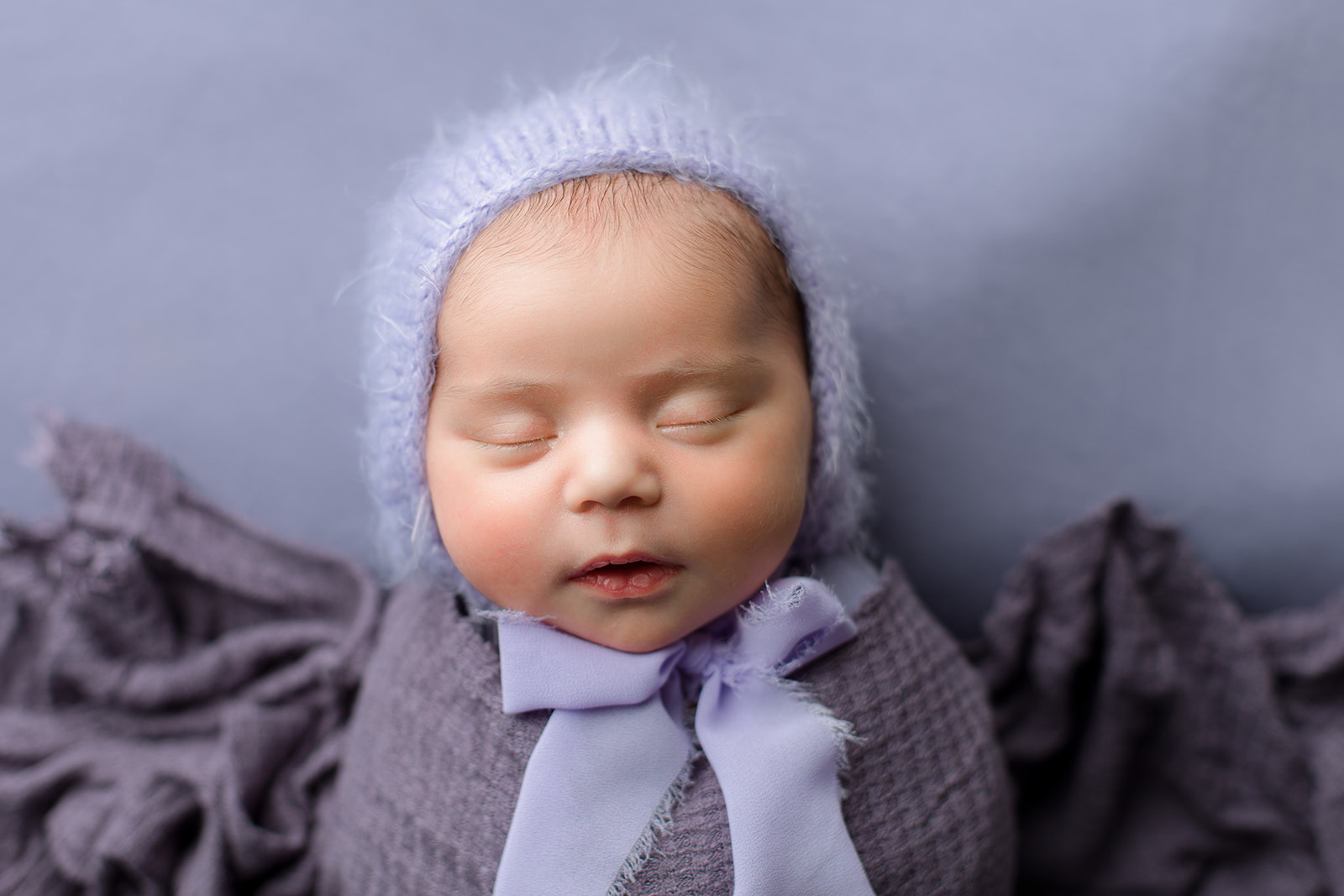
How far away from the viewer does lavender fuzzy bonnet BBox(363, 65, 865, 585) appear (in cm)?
84

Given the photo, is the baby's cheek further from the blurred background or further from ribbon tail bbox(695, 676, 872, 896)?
the blurred background

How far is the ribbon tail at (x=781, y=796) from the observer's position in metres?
0.76

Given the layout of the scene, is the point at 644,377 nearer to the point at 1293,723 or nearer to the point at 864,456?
the point at 864,456

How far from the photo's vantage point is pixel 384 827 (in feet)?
2.89

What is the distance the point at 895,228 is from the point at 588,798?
0.70m

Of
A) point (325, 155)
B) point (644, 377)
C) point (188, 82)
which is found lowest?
point (644, 377)

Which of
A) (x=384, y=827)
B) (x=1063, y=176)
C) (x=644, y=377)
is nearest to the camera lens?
(x=644, y=377)

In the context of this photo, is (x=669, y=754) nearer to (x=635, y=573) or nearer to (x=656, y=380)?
(x=635, y=573)

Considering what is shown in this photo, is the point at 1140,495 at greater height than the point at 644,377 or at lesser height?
lesser

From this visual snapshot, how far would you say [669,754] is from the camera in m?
0.81

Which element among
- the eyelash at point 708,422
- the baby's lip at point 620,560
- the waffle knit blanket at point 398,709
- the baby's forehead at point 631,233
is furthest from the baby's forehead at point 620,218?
the waffle knit blanket at point 398,709

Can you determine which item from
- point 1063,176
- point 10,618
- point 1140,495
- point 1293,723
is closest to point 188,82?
point 10,618

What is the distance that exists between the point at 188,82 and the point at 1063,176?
104 cm

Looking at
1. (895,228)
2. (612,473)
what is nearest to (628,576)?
(612,473)
